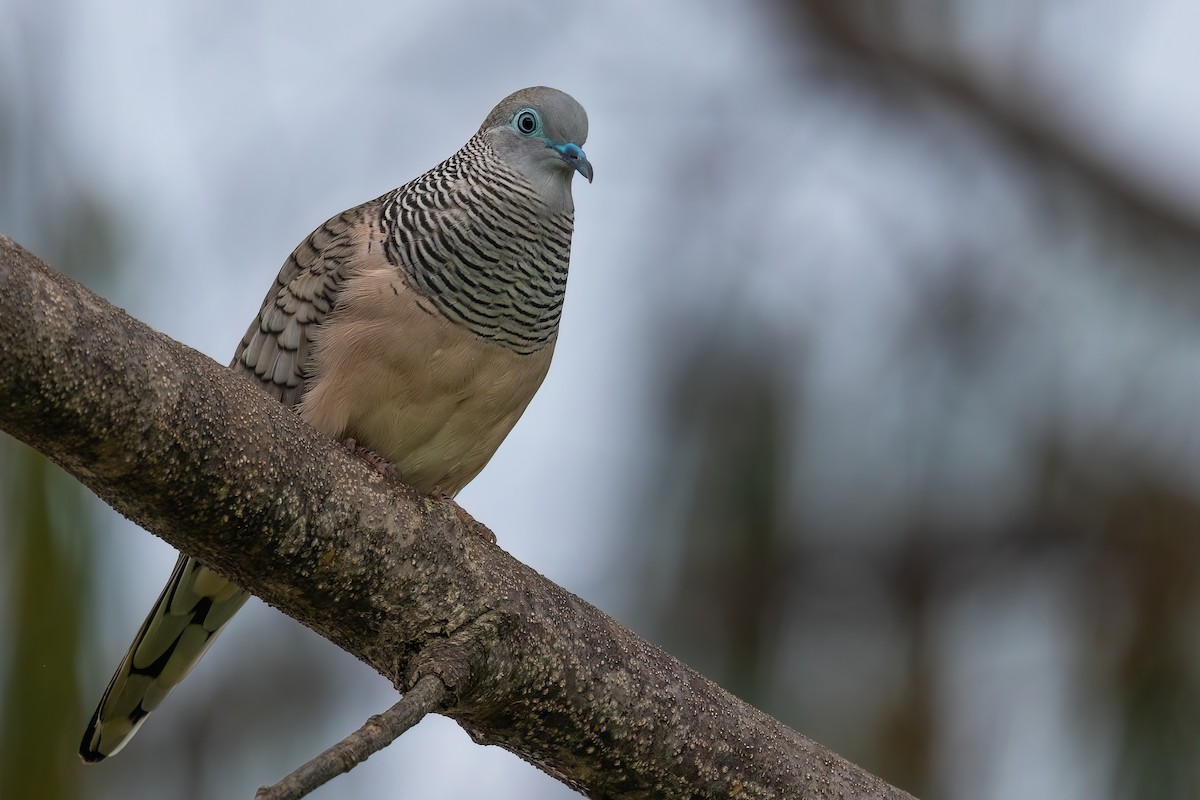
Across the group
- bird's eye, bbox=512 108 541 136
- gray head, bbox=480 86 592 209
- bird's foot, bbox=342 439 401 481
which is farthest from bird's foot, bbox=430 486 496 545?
bird's eye, bbox=512 108 541 136

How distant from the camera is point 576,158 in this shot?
4.09m

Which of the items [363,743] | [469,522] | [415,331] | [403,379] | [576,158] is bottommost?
[363,743]

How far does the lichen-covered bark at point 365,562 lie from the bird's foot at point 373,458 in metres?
0.72

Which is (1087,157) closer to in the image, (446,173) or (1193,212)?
(1193,212)

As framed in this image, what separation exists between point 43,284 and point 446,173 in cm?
215

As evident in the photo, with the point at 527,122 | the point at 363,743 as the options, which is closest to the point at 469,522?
the point at 363,743

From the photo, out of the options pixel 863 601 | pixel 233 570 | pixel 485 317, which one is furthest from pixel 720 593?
pixel 233 570

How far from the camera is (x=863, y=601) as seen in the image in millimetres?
5418

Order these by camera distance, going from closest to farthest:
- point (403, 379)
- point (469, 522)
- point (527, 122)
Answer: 1. point (469, 522)
2. point (403, 379)
3. point (527, 122)

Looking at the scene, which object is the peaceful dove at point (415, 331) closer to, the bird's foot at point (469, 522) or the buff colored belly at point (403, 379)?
the buff colored belly at point (403, 379)

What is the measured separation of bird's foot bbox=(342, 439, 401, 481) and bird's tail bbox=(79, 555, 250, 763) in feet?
1.57

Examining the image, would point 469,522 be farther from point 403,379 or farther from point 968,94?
point 968,94

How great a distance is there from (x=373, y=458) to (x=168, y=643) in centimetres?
74

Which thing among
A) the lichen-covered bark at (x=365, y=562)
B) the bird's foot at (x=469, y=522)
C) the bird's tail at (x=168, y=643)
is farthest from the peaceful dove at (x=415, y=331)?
the lichen-covered bark at (x=365, y=562)
